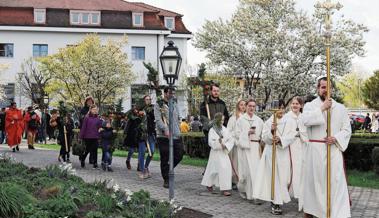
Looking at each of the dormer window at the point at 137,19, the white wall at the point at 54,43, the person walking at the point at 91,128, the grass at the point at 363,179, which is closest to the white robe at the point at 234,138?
the grass at the point at 363,179

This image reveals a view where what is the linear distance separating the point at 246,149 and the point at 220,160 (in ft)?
1.82

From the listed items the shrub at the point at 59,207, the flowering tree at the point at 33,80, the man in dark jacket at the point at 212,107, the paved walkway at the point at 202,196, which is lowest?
the paved walkway at the point at 202,196

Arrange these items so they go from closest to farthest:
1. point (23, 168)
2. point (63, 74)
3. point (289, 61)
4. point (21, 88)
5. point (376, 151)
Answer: point (23, 168)
point (376, 151)
point (289, 61)
point (63, 74)
point (21, 88)

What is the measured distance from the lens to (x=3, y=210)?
7.12 metres

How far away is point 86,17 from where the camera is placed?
5703cm

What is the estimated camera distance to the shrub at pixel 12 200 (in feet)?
23.5

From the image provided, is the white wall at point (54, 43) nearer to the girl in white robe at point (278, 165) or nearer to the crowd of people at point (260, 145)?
the crowd of people at point (260, 145)

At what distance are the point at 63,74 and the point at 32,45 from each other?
36.2 feet

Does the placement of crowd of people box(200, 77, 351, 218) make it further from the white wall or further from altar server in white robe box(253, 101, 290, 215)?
the white wall

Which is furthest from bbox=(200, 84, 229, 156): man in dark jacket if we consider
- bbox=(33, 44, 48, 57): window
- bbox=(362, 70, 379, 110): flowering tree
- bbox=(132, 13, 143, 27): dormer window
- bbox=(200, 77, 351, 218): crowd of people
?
bbox=(362, 70, 379, 110): flowering tree

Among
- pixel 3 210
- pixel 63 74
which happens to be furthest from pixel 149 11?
pixel 3 210

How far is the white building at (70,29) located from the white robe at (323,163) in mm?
45787

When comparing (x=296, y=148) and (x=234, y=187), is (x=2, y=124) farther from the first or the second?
(x=296, y=148)

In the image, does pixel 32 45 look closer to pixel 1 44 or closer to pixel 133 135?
pixel 1 44
